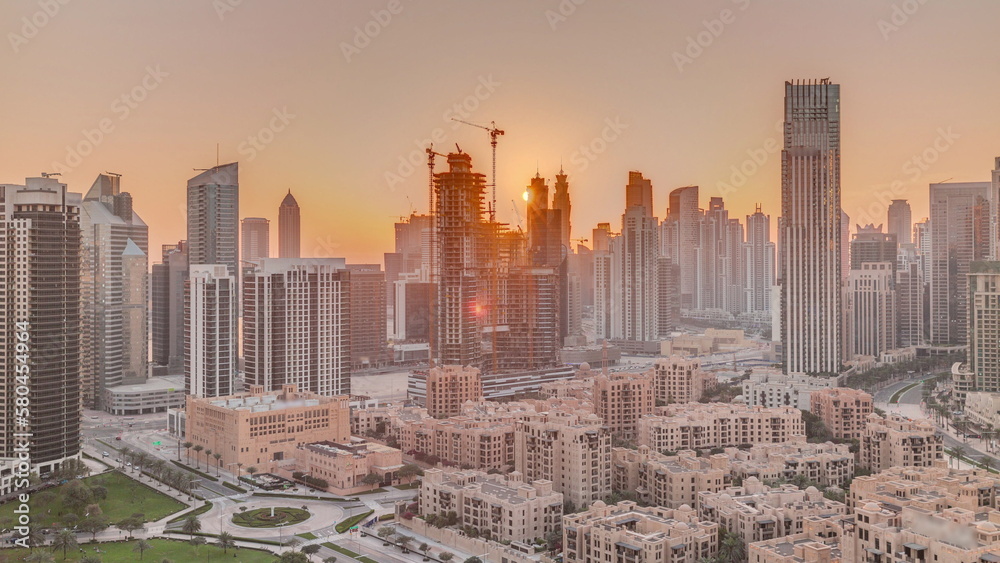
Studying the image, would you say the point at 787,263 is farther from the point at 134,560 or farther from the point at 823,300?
the point at 134,560

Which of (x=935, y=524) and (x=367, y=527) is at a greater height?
(x=935, y=524)

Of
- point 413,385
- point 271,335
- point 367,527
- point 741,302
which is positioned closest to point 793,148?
point 413,385

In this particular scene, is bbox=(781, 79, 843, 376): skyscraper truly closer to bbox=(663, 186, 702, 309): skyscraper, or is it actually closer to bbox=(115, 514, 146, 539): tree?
bbox=(115, 514, 146, 539): tree

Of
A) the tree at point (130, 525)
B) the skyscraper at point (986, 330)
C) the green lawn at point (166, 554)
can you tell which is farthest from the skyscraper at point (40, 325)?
the skyscraper at point (986, 330)

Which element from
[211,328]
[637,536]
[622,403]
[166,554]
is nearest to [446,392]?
[622,403]

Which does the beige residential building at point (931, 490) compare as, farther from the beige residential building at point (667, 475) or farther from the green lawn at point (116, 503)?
the green lawn at point (116, 503)

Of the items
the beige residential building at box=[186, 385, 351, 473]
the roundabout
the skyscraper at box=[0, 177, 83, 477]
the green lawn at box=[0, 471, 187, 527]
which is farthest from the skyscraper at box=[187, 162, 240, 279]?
the roundabout
